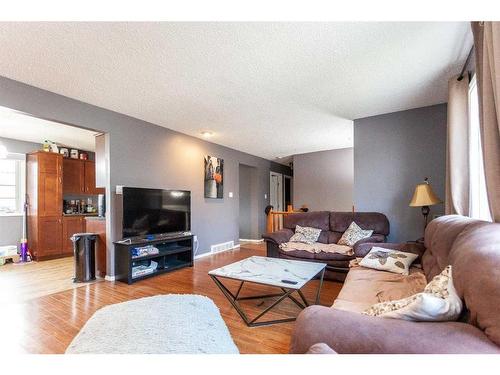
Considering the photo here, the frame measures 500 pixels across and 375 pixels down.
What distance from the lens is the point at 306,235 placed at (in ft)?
13.1

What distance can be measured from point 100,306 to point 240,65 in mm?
2796

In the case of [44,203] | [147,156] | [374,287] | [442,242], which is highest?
[147,156]

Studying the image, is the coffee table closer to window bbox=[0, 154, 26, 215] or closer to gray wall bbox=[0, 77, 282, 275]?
gray wall bbox=[0, 77, 282, 275]

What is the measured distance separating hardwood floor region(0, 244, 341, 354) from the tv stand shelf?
125mm

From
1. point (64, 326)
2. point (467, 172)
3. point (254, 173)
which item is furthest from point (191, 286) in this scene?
point (254, 173)

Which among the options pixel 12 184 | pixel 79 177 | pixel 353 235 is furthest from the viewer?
pixel 79 177

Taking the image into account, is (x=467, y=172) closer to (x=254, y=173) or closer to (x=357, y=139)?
(x=357, y=139)

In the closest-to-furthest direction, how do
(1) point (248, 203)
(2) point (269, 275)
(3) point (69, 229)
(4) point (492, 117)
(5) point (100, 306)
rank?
(4) point (492, 117)
(2) point (269, 275)
(5) point (100, 306)
(3) point (69, 229)
(1) point (248, 203)

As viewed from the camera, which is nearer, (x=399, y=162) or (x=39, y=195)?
(x=399, y=162)

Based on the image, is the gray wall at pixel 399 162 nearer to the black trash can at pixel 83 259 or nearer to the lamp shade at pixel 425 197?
the lamp shade at pixel 425 197

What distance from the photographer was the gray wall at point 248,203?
23.0 feet

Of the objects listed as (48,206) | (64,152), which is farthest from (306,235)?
(64,152)

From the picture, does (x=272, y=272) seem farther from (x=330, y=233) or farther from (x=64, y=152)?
(x=64, y=152)

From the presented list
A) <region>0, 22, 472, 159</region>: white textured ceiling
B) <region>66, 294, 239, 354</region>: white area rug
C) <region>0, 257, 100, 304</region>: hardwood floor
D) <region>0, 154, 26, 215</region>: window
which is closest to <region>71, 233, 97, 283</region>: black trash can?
<region>0, 257, 100, 304</region>: hardwood floor
